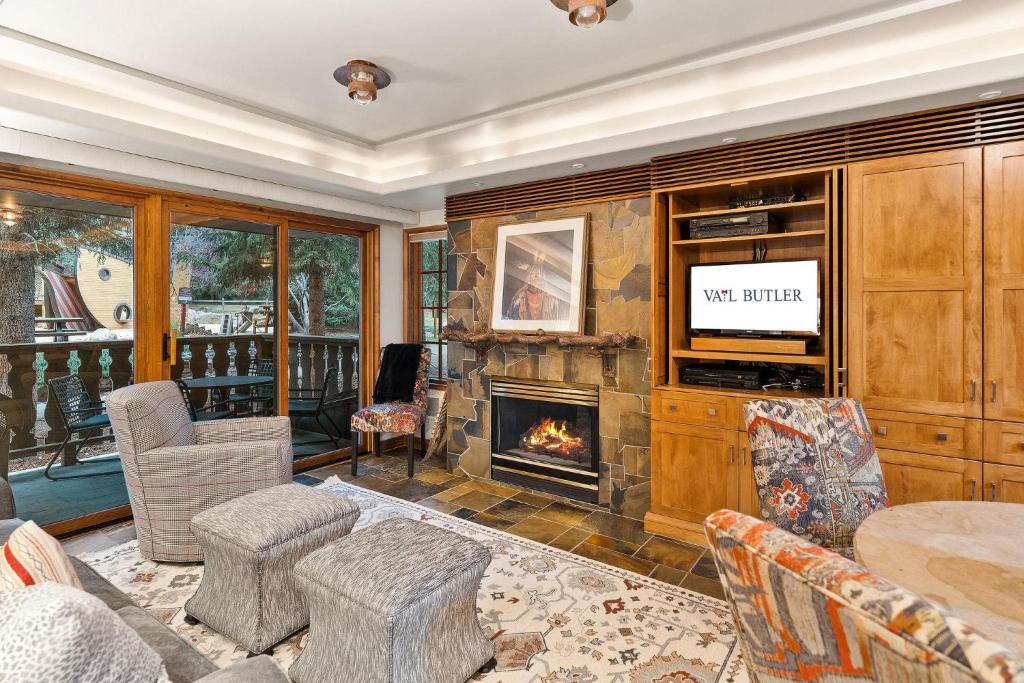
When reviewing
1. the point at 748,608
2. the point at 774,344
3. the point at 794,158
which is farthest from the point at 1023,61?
the point at 748,608

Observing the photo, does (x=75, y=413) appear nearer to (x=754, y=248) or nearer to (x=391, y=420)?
(x=391, y=420)

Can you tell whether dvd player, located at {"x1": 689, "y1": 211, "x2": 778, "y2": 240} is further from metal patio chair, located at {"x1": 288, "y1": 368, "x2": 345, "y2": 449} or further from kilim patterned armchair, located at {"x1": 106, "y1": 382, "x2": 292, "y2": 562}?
metal patio chair, located at {"x1": 288, "y1": 368, "x2": 345, "y2": 449}

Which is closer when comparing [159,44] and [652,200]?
[159,44]

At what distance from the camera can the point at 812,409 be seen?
2031 millimetres

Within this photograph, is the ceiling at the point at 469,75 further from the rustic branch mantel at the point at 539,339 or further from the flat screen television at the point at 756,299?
the rustic branch mantel at the point at 539,339

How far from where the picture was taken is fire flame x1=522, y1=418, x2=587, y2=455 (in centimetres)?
406

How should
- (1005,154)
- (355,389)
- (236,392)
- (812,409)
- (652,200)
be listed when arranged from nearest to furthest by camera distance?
(812,409) → (1005,154) → (652,200) → (236,392) → (355,389)

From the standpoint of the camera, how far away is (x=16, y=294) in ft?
10.4

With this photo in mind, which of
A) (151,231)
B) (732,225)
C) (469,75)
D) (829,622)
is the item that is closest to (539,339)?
(732,225)

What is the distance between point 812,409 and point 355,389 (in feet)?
13.6

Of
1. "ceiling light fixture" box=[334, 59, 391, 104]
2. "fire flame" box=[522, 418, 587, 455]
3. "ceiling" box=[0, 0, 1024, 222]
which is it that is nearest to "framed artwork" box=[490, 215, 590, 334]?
"ceiling" box=[0, 0, 1024, 222]

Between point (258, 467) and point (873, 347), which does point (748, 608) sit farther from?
point (258, 467)

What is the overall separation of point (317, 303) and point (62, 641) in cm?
427

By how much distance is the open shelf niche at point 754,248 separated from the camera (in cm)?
291
